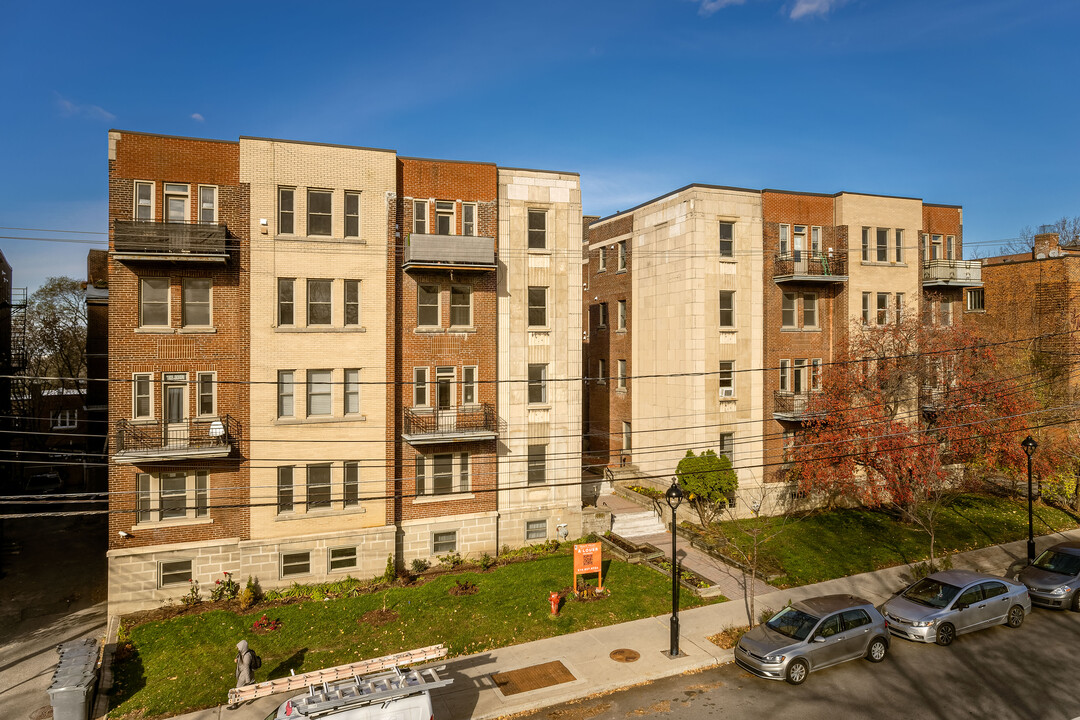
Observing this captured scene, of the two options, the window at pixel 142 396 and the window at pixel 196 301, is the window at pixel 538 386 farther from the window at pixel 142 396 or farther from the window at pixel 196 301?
the window at pixel 142 396

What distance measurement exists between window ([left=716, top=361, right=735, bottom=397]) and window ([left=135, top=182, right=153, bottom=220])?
2268 centimetres

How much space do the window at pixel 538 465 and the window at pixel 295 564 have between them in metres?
8.57

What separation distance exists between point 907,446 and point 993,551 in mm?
5392

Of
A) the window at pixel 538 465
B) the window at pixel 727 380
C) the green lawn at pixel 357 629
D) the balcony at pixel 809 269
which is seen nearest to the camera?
the green lawn at pixel 357 629

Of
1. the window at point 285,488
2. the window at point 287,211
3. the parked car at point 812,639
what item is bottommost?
the parked car at point 812,639

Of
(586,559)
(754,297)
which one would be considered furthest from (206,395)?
(754,297)

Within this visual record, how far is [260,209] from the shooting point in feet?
68.6

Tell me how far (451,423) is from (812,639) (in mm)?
13316

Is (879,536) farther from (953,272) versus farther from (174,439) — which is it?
(174,439)

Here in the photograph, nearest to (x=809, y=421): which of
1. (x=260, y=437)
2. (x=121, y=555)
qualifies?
(x=260, y=437)

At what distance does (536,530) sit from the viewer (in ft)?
81.1

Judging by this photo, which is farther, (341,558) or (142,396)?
(341,558)

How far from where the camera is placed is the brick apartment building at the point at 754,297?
91.4ft

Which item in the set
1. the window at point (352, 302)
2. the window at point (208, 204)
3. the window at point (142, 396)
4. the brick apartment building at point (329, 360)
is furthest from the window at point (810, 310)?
the window at point (142, 396)
